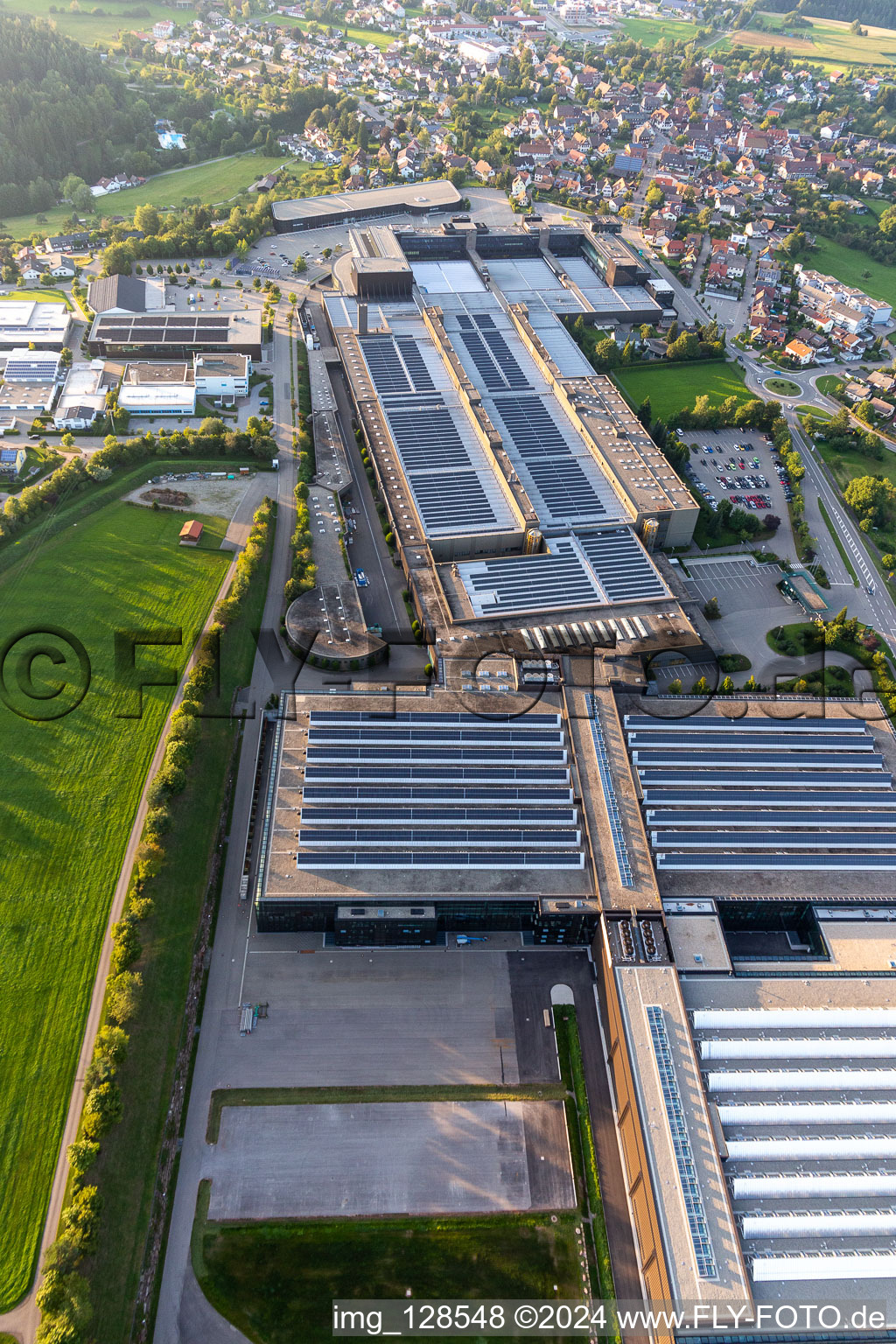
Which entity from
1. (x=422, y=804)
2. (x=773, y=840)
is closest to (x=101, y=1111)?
(x=422, y=804)

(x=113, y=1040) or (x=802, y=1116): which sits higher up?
(x=802, y=1116)

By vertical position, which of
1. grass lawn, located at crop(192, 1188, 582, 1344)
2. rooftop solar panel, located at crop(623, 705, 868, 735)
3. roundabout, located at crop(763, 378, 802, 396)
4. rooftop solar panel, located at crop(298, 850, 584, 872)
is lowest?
grass lawn, located at crop(192, 1188, 582, 1344)

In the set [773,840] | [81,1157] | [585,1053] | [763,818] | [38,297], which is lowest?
[81,1157]

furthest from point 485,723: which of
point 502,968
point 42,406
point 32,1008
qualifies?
point 42,406

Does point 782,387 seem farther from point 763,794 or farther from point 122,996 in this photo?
point 122,996

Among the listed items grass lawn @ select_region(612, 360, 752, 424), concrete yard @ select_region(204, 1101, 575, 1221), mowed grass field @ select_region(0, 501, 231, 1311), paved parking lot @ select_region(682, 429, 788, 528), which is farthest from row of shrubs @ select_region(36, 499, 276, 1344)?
grass lawn @ select_region(612, 360, 752, 424)

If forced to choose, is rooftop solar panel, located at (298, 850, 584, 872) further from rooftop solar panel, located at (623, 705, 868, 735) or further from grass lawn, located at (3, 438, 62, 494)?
grass lawn, located at (3, 438, 62, 494)
